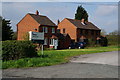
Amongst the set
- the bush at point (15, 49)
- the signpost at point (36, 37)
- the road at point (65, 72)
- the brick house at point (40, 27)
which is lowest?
the road at point (65, 72)

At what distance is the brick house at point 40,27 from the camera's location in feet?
137

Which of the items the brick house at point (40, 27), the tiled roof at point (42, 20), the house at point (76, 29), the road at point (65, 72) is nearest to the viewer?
the road at point (65, 72)

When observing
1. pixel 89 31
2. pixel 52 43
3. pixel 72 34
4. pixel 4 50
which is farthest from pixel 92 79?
pixel 89 31

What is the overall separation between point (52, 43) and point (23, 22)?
7832 millimetres

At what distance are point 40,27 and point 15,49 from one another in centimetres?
2666

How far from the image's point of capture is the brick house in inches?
1646

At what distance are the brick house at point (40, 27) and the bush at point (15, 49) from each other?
2546 cm

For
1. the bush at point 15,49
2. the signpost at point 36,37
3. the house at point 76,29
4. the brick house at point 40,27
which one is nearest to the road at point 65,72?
the bush at point 15,49

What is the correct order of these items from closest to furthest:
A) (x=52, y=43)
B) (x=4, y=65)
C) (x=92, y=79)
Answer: (x=92, y=79)
(x=4, y=65)
(x=52, y=43)

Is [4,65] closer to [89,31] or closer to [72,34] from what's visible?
[72,34]

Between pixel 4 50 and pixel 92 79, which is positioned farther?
pixel 4 50

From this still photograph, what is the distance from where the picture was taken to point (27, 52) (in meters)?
15.8

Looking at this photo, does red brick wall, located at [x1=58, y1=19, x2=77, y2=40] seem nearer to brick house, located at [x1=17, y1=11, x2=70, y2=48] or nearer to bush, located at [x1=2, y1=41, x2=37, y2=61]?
brick house, located at [x1=17, y1=11, x2=70, y2=48]

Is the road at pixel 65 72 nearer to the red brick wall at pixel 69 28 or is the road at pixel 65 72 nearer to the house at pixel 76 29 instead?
the house at pixel 76 29
